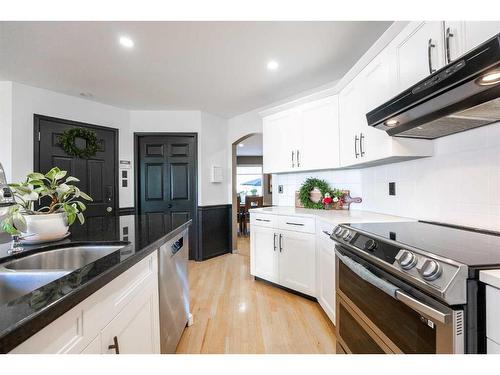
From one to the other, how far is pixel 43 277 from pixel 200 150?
319 centimetres

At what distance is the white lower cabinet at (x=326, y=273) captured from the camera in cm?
182

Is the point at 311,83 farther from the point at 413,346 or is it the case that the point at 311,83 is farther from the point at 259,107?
the point at 413,346

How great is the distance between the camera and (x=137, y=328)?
1013 mm

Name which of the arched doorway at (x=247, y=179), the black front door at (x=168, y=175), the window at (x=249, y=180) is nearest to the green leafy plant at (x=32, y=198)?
the black front door at (x=168, y=175)

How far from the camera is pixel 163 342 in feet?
4.30

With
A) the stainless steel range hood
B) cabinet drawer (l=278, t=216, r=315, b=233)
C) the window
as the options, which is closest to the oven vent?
the stainless steel range hood

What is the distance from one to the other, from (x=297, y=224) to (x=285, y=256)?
1.27ft

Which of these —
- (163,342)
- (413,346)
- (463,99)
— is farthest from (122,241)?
(463,99)

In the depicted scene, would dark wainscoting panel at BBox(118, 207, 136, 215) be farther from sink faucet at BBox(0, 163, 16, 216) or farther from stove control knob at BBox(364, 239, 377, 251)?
stove control knob at BBox(364, 239, 377, 251)

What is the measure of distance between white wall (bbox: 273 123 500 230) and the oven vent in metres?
0.85

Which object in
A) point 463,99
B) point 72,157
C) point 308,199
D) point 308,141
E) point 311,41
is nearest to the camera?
point 463,99

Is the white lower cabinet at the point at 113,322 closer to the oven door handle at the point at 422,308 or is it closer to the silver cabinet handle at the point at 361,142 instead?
the oven door handle at the point at 422,308

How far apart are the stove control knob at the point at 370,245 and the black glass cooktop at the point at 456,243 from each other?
6 centimetres
